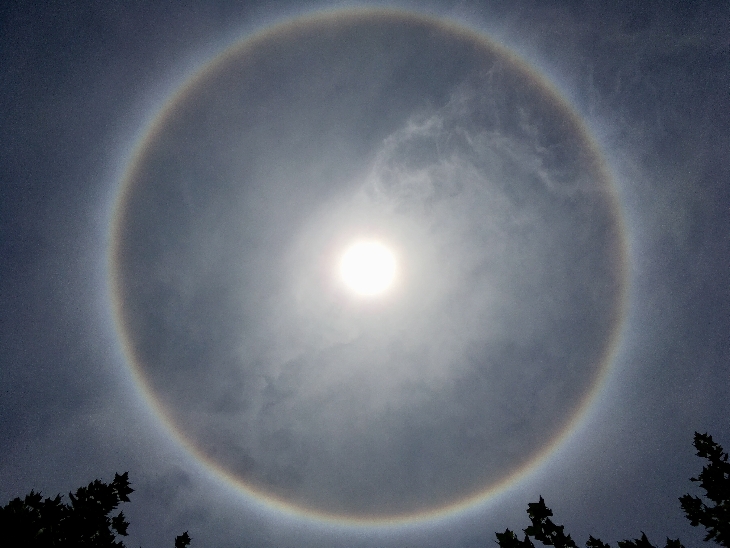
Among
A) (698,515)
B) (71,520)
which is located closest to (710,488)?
(698,515)

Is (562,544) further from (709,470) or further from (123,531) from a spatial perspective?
(123,531)

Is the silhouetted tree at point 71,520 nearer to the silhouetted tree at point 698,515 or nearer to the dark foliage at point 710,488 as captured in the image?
the silhouetted tree at point 698,515

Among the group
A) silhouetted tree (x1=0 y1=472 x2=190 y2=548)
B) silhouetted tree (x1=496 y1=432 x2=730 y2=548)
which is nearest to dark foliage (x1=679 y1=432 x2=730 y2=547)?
silhouetted tree (x1=496 y1=432 x2=730 y2=548)

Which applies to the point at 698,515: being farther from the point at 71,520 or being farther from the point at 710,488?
the point at 71,520

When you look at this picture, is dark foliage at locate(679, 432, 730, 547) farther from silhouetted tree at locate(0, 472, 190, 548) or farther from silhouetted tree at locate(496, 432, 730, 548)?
silhouetted tree at locate(0, 472, 190, 548)

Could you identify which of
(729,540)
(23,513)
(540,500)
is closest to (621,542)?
(729,540)
